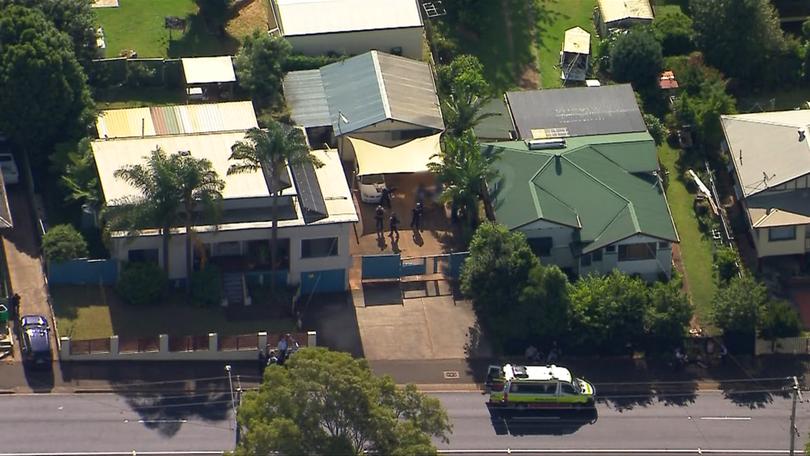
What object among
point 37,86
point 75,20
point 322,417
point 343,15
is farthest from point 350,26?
point 322,417

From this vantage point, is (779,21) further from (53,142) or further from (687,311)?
(53,142)

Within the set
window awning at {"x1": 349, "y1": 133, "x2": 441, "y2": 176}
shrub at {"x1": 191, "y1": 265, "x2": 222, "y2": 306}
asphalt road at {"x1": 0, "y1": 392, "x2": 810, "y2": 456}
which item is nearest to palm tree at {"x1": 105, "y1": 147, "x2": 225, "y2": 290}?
shrub at {"x1": 191, "y1": 265, "x2": 222, "y2": 306}

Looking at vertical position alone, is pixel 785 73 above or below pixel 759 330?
above

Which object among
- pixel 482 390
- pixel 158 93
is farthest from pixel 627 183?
pixel 158 93

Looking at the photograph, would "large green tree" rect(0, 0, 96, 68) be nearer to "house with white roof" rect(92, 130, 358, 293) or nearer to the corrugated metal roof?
the corrugated metal roof

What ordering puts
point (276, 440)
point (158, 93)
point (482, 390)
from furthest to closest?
point (158, 93) → point (482, 390) → point (276, 440)

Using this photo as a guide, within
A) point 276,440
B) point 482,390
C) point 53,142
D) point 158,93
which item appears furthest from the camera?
point 158,93

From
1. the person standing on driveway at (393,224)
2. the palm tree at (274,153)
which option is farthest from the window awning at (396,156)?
the palm tree at (274,153)
